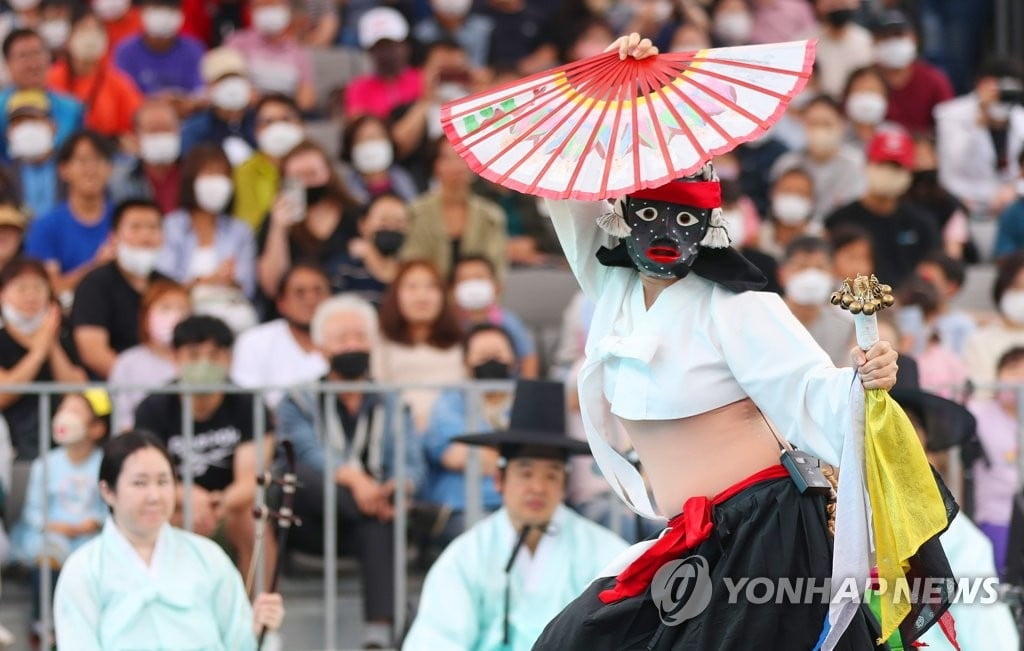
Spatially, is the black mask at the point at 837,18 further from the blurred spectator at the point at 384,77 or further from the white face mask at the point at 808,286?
the white face mask at the point at 808,286

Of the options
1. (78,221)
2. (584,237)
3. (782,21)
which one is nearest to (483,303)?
(78,221)

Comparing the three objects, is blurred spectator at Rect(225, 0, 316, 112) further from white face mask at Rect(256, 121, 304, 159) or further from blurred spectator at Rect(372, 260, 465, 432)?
blurred spectator at Rect(372, 260, 465, 432)

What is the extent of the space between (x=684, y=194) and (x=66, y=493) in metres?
3.37

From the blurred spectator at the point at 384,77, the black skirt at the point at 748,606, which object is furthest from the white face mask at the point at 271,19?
the black skirt at the point at 748,606

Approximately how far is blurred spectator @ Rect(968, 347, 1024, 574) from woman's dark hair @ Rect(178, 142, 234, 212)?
3976 mm

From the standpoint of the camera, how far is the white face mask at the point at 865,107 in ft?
38.2

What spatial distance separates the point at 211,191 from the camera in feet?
32.0

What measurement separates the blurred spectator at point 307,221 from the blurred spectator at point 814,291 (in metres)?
2.17

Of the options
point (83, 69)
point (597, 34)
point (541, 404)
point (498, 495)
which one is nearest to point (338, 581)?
point (498, 495)

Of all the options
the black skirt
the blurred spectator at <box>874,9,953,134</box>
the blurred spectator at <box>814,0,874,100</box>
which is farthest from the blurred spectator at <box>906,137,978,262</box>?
the black skirt

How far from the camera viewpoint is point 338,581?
7.83 m

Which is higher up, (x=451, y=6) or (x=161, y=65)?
(x=451, y=6)

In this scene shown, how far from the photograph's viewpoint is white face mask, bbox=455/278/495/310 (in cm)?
930

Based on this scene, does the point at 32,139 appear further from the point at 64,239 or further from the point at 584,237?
the point at 584,237
